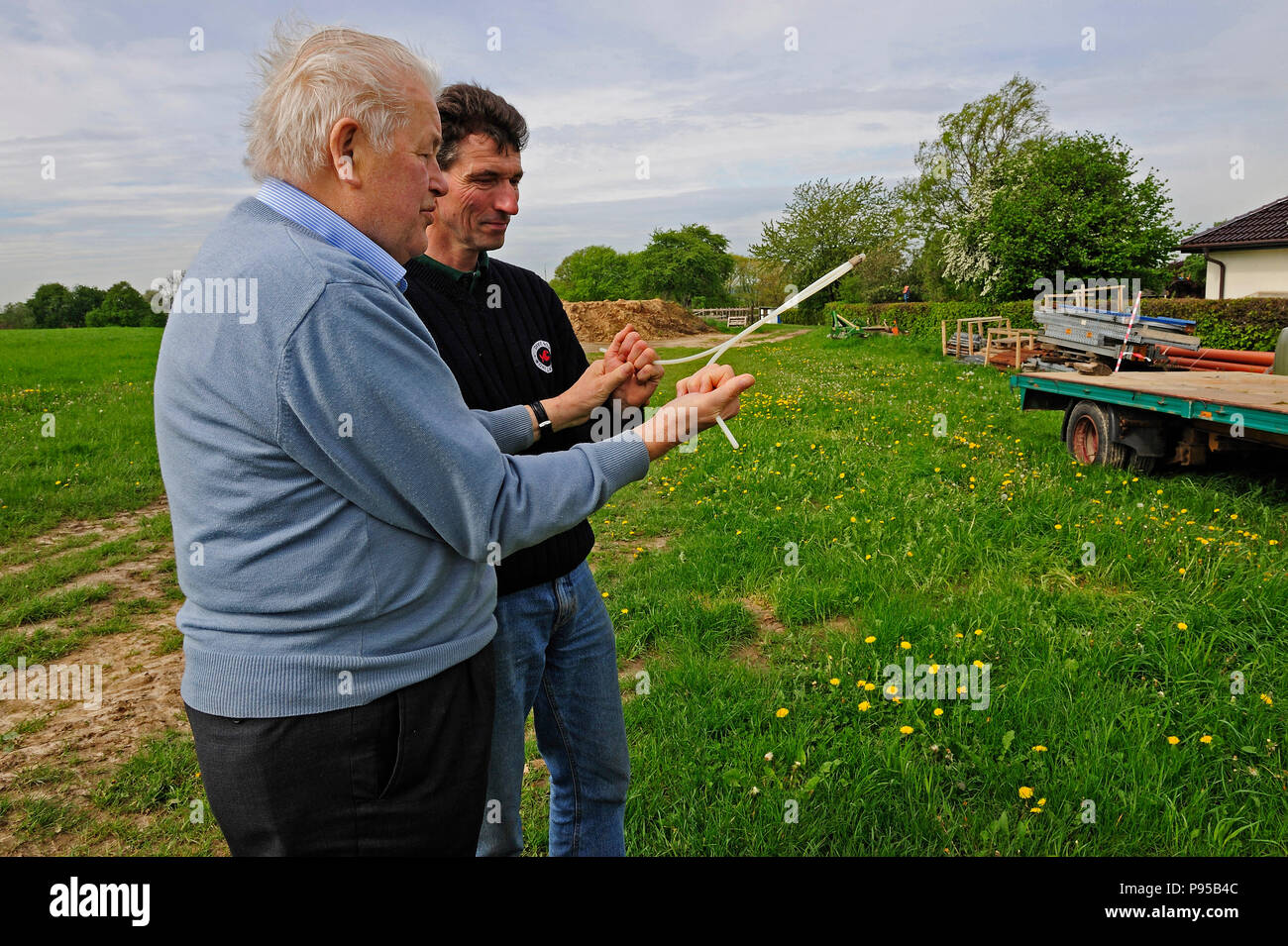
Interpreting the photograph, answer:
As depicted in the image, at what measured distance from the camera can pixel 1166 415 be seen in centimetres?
726

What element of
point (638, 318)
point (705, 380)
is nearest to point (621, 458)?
point (705, 380)

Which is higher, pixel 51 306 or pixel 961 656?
pixel 51 306

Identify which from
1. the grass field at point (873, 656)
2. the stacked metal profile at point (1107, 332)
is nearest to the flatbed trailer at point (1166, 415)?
the grass field at point (873, 656)

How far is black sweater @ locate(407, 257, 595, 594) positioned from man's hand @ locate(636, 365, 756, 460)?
1.65 ft

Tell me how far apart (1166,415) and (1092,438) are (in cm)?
102

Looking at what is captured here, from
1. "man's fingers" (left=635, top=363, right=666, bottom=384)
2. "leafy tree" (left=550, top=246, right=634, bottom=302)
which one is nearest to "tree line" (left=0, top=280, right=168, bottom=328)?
"leafy tree" (left=550, top=246, right=634, bottom=302)

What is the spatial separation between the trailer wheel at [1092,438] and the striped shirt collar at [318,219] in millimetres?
7957

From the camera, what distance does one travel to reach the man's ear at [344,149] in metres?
1.41

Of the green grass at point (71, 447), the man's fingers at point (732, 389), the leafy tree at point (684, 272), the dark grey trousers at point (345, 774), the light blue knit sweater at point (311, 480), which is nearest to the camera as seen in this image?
the light blue knit sweater at point (311, 480)

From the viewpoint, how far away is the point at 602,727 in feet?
8.10

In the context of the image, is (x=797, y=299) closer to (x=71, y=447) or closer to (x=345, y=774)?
(x=345, y=774)

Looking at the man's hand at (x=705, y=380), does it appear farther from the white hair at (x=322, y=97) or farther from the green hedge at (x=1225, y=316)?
the green hedge at (x=1225, y=316)

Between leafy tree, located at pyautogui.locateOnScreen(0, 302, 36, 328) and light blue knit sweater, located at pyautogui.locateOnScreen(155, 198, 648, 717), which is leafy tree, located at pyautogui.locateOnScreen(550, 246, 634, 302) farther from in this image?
light blue knit sweater, located at pyautogui.locateOnScreen(155, 198, 648, 717)

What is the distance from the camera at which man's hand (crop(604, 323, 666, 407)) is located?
94.0 inches
